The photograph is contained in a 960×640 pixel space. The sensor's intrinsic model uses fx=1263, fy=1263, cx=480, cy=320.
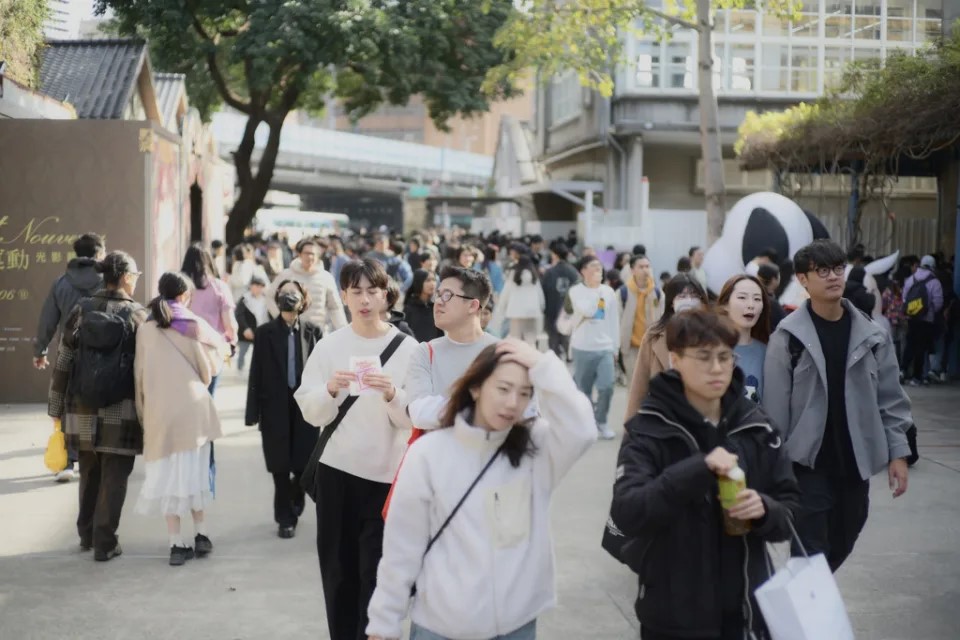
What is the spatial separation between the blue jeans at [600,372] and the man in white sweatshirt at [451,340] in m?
6.53

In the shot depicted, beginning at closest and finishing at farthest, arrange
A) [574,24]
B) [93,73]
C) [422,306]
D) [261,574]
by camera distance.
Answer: [261,574], [422,306], [93,73], [574,24]

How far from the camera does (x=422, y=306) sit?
1027 centimetres

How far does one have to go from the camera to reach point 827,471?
5219mm

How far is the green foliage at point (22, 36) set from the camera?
43.9 ft

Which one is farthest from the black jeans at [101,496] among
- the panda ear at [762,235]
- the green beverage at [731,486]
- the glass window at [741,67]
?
the glass window at [741,67]

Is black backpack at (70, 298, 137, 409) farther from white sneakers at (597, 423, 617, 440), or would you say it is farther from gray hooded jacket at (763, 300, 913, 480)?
white sneakers at (597, 423, 617, 440)

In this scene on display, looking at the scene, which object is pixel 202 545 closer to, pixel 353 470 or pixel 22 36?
pixel 353 470

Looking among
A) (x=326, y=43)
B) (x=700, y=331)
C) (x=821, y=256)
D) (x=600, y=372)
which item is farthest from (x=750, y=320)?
(x=326, y=43)

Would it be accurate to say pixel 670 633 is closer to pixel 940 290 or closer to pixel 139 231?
pixel 139 231

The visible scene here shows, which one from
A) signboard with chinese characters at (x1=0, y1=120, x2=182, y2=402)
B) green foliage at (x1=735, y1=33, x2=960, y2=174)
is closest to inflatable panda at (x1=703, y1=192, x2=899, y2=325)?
green foliage at (x1=735, y1=33, x2=960, y2=174)

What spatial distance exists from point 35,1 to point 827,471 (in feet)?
38.1

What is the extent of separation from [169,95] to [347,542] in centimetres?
1588

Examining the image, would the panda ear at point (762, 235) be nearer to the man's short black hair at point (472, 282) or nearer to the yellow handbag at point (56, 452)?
the yellow handbag at point (56, 452)

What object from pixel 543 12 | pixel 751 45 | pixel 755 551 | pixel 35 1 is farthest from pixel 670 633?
pixel 751 45
